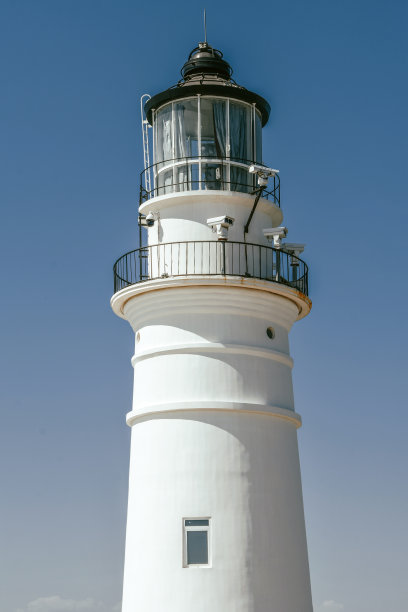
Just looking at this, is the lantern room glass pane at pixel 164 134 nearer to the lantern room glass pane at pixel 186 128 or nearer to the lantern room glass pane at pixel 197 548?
the lantern room glass pane at pixel 186 128

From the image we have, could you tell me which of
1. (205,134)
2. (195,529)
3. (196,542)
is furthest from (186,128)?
(196,542)

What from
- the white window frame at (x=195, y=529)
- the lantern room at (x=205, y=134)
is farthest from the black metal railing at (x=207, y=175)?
the white window frame at (x=195, y=529)

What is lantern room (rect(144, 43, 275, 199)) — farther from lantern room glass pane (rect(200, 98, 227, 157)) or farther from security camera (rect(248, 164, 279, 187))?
security camera (rect(248, 164, 279, 187))

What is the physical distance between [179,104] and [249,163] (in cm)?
175

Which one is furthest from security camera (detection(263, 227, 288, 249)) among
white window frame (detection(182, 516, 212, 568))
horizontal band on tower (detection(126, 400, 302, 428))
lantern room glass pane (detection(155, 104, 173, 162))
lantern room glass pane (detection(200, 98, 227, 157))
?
white window frame (detection(182, 516, 212, 568))

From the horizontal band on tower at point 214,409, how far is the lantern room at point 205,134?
4085mm

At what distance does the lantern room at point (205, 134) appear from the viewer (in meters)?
19.9

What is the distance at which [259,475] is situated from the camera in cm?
1856

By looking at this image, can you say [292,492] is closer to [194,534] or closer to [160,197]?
[194,534]

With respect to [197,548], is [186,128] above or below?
→ above

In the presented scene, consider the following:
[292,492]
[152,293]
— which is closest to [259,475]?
[292,492]

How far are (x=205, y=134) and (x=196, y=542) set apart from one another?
7595 millimetres

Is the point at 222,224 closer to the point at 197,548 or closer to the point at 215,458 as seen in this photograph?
the point at 215,458

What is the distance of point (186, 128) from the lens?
66.2 ft
